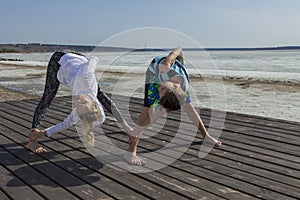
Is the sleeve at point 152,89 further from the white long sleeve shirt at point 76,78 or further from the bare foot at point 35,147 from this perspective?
the bare foot at point 35,147

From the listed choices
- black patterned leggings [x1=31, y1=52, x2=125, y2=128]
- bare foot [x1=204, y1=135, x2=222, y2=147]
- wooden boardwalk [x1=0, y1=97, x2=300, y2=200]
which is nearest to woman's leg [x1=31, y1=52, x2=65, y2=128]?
black patterned leggings [x1=31, y1=52, x2=125, y2=128]

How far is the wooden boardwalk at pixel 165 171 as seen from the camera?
3.04 metres

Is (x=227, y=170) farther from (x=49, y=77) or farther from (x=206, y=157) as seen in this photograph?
(x=49, y=77)

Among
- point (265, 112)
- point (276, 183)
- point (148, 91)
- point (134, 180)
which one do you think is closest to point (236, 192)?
point (276, 183)

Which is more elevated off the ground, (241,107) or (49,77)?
(49,77)

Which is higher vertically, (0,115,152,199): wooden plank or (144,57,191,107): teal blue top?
(144,57,191,107): teal blue top

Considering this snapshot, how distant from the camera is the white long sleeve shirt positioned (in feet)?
13.7

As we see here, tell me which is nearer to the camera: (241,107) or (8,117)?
(8,117)

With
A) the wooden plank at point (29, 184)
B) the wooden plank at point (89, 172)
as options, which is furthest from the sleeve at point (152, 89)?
the wooden plank at point (29, 184)

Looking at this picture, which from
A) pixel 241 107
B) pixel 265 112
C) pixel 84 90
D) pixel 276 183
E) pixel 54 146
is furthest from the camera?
pixel 241 107

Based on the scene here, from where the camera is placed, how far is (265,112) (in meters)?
8.86

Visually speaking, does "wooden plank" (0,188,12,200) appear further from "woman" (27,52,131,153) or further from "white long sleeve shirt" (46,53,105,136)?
"white long sleeve shirt" (46,53,105,136)

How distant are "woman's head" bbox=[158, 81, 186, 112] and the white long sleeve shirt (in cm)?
80

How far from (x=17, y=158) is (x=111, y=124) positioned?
1.95m
